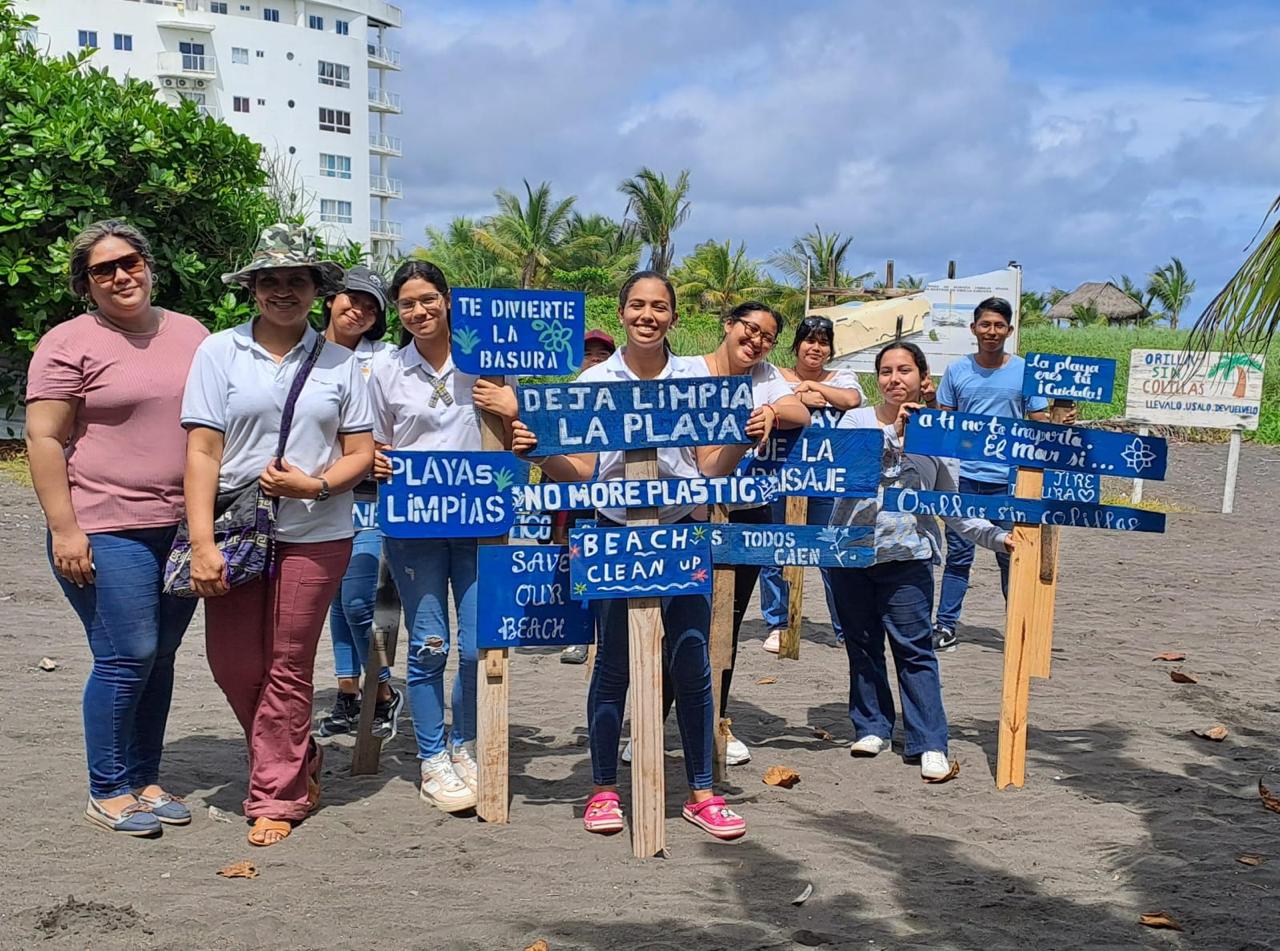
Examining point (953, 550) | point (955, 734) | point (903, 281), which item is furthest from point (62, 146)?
point (903, 281)

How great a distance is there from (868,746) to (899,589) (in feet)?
2.56

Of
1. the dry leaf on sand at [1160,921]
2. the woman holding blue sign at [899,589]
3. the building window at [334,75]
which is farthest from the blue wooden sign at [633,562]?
the building window at [334,75]

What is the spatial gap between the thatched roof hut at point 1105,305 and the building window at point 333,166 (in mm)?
39052

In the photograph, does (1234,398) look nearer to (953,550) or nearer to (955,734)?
(953,550)

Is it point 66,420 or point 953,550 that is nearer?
point 66,420

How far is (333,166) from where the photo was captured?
70.4m

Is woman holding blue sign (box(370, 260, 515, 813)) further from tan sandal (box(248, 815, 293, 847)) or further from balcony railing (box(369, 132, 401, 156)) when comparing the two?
balcony railing (box(369, 132, 401, 156))

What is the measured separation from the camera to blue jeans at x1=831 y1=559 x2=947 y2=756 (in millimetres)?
5469

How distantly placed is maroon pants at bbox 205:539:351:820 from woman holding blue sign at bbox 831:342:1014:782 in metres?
2.24

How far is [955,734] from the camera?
244 inches

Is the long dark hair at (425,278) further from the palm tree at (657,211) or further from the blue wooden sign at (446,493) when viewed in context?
the palm tree at (657,211)

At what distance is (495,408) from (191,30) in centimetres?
7032

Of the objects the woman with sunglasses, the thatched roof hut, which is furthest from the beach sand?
the thatched roof hut

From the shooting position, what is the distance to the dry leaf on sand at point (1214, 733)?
20.1 feet
